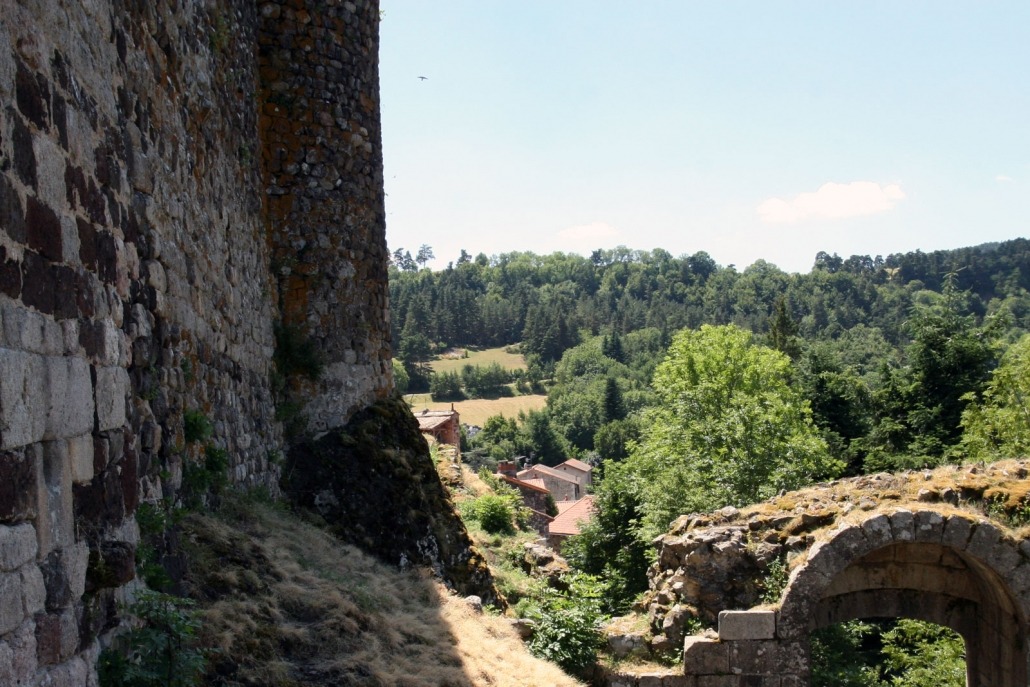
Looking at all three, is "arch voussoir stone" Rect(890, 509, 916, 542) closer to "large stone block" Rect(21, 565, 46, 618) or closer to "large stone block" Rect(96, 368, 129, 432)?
"large stone block" Rect(96, 368, 129, 432)

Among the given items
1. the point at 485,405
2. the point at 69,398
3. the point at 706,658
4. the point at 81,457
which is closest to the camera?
the point at 69,398

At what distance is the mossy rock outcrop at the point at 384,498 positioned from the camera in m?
9.55

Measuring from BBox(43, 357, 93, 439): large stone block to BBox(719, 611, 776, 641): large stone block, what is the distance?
9.17 meters

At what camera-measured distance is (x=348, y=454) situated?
396 inches

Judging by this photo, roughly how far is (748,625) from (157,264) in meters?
8.45

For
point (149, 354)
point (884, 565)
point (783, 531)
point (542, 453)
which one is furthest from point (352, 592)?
point (542, 453)

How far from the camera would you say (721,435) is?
2939 cm

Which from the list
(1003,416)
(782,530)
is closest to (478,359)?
(1003,416)

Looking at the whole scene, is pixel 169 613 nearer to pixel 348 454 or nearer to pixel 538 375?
pixel 348 454

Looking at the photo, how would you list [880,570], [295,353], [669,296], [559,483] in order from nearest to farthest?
[295,353] → [880,570] → [559,483] → [669,296]

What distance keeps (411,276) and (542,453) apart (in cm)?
5914

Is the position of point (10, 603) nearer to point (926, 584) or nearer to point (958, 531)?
point (958, 531)

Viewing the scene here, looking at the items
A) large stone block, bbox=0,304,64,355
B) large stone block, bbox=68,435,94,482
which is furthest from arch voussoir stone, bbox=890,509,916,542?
large stone block, bbox=0,304,64,355

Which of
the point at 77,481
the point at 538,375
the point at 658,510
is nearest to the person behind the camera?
the point at 77,481
